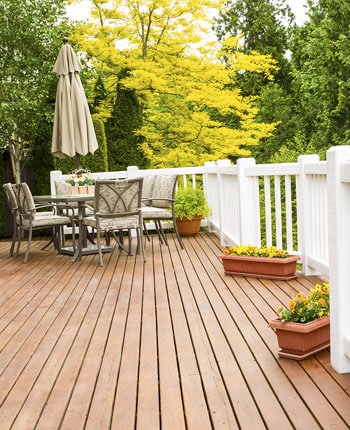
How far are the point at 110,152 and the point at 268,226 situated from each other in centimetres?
823

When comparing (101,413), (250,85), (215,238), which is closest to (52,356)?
(101,413)

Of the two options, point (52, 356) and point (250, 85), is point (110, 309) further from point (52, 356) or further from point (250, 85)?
point (250, 85)

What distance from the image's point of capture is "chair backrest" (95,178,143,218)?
285 inches

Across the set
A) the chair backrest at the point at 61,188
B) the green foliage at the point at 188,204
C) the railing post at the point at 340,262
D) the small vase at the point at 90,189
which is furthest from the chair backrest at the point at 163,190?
the railing post at the point at 340,262

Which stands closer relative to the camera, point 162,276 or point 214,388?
point 214,388

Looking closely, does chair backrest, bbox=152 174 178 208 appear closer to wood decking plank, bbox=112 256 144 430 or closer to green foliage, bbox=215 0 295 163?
wood decking plank, bbox=112 256 144 430

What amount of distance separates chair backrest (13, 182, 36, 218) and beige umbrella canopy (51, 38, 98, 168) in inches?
44.9

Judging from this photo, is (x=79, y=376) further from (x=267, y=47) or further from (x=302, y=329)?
(x=267, y=47)

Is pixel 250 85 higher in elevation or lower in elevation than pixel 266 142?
higher

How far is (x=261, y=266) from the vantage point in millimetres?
5797

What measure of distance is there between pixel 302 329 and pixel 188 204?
6.21m

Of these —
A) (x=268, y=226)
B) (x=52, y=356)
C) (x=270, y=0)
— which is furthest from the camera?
(x=270, y=0)

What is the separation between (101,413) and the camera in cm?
A: 272

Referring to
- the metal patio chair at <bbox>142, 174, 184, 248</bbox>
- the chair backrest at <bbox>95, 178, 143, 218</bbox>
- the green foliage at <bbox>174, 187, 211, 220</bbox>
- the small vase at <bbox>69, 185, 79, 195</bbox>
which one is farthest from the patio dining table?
the green foliage at <bbox>174, 187, 211, 220</bbox>
